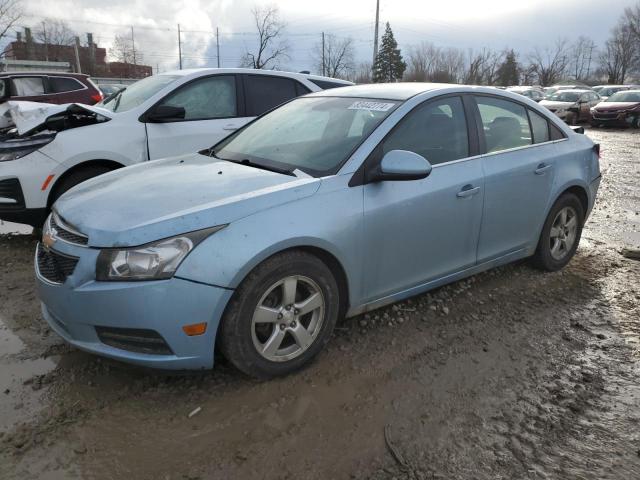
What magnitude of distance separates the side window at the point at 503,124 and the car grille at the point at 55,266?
2.89m

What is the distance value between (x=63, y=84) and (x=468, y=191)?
11.0 m

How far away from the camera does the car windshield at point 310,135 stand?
3.21m

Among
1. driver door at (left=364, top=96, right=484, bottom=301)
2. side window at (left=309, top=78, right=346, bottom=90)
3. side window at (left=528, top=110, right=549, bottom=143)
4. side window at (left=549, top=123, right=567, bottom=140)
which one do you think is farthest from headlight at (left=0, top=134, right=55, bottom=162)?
side window at (left=549, top=123, right=567, bottom=140)

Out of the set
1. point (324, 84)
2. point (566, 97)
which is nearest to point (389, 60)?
point (566, 97)

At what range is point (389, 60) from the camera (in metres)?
70.4

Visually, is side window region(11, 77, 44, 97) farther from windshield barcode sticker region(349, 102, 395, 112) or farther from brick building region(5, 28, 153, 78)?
brick building region(5, 28, 153, 78)

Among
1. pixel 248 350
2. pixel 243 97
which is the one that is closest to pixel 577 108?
pixel 243 97

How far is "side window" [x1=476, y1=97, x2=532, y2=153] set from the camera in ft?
12.6

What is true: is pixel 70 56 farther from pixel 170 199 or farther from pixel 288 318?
pixel 288 318

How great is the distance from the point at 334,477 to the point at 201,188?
1666 mm

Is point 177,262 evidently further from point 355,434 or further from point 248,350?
point 355,434

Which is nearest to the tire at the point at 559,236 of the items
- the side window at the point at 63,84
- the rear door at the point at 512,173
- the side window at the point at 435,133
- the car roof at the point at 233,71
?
the rear door at the point at 512,173

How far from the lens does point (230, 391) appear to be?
276 cm

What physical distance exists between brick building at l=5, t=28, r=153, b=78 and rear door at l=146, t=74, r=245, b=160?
201 ft
